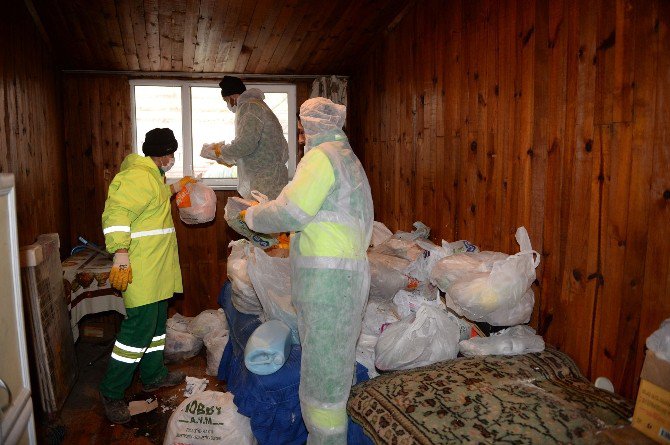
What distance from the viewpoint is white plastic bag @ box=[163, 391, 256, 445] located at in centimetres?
211

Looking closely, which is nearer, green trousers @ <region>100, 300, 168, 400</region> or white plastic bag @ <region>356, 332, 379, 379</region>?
white plastic bag @ <region>356, 332, 379, 379</region>

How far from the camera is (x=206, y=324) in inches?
148

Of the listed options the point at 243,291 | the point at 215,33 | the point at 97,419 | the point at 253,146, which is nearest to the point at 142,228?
the point at 243,291

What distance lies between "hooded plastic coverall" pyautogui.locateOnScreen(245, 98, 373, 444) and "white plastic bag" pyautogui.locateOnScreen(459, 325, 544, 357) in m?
0.50

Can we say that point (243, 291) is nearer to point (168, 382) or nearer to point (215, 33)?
point (168, 382)

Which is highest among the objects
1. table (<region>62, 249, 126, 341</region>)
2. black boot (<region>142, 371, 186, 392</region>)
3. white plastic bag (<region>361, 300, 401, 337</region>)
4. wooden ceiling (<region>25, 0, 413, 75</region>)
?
wooden ceiling (<region>25, 0, 413, 75</region>)

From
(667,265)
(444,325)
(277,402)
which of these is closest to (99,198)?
(277,402)

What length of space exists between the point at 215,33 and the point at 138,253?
1757 mm

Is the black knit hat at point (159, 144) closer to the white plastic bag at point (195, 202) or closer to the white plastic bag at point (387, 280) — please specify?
the white plastic bag at point (195, 202)

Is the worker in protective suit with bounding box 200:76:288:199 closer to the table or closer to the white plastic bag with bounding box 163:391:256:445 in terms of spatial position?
the table

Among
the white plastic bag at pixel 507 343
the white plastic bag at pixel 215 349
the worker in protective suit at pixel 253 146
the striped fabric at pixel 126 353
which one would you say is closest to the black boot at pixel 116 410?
the striped fabric at pixel 126 353

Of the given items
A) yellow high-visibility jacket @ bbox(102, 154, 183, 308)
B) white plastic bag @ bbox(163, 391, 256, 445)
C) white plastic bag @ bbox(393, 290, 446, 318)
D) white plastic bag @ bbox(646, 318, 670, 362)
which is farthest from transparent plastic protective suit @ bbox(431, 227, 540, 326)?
yellow high-visibility jacket @ bbox(102, 154, 183, 308)

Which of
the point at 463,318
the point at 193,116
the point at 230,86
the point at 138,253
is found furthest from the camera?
the point at 193,116

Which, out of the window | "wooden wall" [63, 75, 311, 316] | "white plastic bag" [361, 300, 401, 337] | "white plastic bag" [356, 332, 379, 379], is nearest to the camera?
"white plastic bag" [356, 332, 379, 379]
